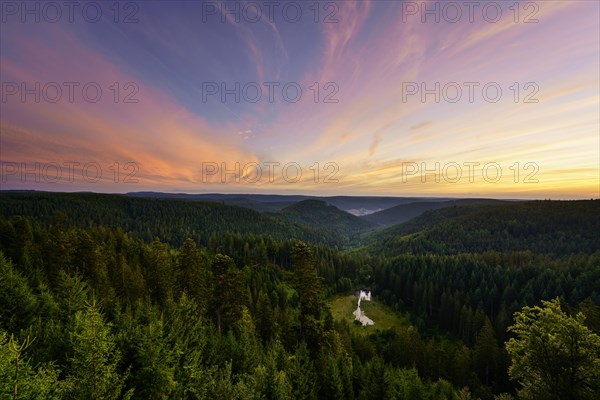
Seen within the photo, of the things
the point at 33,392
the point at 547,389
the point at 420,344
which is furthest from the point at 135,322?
the point at 420,344

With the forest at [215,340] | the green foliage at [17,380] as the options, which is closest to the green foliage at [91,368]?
the forest at [215,340]

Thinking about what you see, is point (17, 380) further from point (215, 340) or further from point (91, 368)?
point (215, 340)

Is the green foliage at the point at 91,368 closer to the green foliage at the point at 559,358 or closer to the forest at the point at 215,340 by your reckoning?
the forest at the point at 215,340

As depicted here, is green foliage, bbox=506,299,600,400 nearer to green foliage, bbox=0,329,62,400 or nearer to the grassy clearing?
green foliage, bbox=0,329,62,400

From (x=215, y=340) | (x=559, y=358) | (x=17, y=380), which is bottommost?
(x=215, y=340)

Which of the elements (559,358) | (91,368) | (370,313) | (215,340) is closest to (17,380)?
(91,368)

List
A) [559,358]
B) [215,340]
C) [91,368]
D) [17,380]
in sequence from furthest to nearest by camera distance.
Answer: [215,340]
[559,358]
[91,368]
[17,380]
